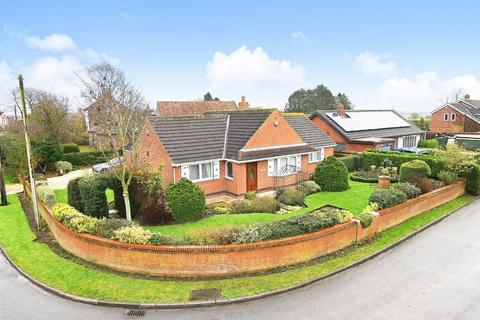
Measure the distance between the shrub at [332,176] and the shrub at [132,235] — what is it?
14706 mm

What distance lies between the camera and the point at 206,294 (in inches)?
461

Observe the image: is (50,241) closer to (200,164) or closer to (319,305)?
(200,164)

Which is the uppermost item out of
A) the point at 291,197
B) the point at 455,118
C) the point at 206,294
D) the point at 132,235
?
the point at 455,118

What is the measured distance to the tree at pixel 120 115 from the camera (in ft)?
59.7

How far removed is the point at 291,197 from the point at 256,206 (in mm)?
2881

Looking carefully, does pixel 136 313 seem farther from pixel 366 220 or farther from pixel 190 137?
pixel 190 137

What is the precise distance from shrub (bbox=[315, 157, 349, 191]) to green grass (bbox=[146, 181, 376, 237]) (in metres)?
0.55

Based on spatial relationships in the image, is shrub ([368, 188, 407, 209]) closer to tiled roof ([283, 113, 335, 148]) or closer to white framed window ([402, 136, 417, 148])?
tiled roof ([283, 113, 335, 148])

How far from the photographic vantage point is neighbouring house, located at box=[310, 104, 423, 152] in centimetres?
3766

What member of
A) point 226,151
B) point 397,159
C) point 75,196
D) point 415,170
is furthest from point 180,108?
point 415,170

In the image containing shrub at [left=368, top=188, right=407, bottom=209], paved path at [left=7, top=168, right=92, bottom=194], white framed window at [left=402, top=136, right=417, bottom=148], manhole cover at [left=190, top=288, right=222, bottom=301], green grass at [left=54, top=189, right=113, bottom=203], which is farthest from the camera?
white framed window at [left=402, top=136, right=417, bottom=148]

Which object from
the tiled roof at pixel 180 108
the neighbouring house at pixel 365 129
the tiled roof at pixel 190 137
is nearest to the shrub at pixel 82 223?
the tiled roof at pixel 190 137

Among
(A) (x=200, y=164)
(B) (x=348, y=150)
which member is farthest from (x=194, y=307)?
(B) (x=348, y=150)

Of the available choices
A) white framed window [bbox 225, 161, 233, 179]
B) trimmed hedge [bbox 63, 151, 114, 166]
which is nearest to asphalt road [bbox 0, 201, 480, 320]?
white framed window [bbox 225, 161, 233, 179]
